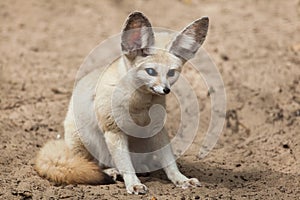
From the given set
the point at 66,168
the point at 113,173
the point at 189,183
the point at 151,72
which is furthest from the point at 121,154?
the point at 151,72

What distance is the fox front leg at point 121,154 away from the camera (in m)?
3.91

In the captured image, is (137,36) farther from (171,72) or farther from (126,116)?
(126,116)

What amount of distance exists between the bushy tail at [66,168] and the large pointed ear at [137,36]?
0.76 metres

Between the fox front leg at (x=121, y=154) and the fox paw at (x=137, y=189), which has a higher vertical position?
the fox front leg at (x=121, y=154)

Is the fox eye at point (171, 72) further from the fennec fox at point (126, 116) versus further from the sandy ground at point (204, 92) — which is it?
the sandy ground at point (204, 92)

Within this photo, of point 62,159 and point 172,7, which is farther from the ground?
point 172,7

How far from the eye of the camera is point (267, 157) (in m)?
4.66

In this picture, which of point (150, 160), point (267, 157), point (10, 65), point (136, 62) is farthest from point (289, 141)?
point (10, 65)

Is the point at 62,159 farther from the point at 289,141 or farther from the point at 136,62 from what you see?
the point at 289,141

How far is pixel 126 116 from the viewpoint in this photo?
12.9ft

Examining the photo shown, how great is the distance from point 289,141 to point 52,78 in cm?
235

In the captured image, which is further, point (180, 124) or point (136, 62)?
point (180, 124)

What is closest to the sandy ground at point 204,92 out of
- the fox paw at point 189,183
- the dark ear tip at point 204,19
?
the fox paw at point 189,183

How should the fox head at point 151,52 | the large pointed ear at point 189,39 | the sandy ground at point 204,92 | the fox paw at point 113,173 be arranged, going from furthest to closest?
the fox paw at point 113,173 → the sandy ground at point 204,92 → the large pointed ear at point 189,39 → the fox head at point 151,52
